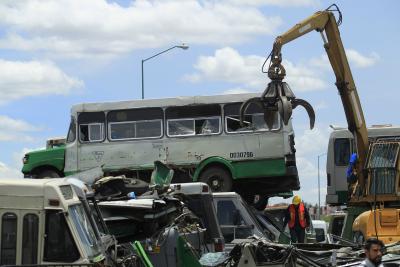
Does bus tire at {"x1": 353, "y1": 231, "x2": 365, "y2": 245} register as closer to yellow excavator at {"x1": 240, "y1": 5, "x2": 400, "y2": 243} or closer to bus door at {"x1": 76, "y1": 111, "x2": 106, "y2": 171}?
yellow excavator at {"x1": 240, "y1": 5, "x2": 400, "y2": 243}

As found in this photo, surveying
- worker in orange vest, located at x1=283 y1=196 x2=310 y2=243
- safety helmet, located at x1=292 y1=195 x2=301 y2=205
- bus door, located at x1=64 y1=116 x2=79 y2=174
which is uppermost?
bus door, located at x1=64 y1=116 x2=79 y2=174

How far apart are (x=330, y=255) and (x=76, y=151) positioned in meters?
13.2

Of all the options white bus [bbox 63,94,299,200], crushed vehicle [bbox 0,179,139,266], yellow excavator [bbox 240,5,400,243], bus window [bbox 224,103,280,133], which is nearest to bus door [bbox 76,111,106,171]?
white bus [bbox 63,94,299,200]

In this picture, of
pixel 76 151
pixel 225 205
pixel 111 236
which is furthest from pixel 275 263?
pixel 76 151

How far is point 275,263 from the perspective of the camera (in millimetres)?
10094

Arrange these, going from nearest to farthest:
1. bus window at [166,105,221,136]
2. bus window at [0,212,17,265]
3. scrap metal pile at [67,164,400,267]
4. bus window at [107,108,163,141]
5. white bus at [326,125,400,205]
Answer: bus window at [0,212,17,265] → scrap metal pile at [67,164,400,267] → bus window at [166,105,221,136] → bus window at [107,108,163,141] → white bus at [326,125,400,205]

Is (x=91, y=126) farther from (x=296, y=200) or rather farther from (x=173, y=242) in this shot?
(x=173, y=242)

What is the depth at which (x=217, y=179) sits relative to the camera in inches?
867

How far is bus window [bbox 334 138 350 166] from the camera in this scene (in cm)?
2623

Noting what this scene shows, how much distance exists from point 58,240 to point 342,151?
19.0 m

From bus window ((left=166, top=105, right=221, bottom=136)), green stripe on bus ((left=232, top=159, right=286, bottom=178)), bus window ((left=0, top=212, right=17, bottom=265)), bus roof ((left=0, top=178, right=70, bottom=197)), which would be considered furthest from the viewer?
bus window ((left=166, top=105, right=221, bottom=136))

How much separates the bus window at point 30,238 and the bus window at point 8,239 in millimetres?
97

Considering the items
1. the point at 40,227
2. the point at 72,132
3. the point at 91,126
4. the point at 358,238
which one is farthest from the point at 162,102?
the point at 40,227

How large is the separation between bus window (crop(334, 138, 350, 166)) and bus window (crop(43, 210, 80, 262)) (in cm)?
1884
